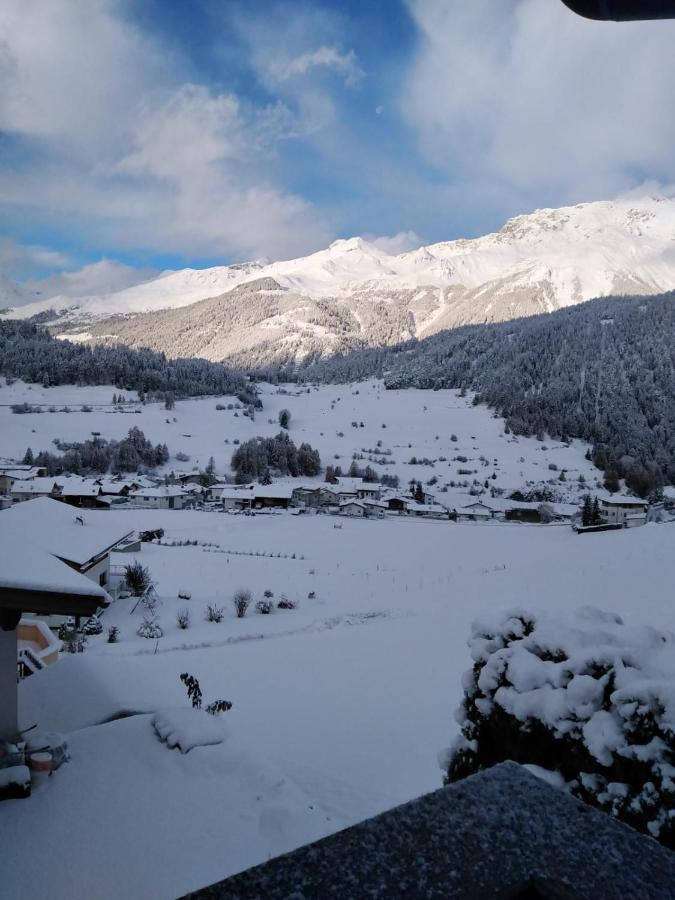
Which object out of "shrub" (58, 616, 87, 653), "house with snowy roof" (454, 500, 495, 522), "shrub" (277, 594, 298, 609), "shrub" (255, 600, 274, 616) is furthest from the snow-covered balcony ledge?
"house with snowy roof" (454, 500, 495, 522)

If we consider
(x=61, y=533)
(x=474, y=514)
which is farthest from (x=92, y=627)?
(x=474, y=514)

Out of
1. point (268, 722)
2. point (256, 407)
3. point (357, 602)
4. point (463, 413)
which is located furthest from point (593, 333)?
point (268, 722)

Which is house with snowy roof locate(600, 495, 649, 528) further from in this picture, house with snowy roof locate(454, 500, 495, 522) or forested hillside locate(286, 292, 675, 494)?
forested hillside locate(286, 292, 675, 494)

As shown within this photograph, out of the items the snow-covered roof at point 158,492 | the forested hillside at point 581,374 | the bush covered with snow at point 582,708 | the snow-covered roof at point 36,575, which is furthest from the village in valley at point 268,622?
the forested hillside at point 581,374

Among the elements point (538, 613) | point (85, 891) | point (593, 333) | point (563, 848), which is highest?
point (593, 333)

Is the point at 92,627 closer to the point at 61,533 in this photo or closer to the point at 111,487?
the point at 61,533

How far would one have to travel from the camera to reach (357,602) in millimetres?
20047

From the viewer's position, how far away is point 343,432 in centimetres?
9356

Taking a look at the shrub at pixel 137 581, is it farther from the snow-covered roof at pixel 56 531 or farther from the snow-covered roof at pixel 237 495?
the snow-covered roof at pixel 237 495

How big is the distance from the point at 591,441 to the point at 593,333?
46602mm

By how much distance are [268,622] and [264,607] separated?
1396 millimetres

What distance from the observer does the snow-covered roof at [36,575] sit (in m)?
3.80

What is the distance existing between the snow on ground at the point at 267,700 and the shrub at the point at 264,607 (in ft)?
0.80

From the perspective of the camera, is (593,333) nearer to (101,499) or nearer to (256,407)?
(256,407)
